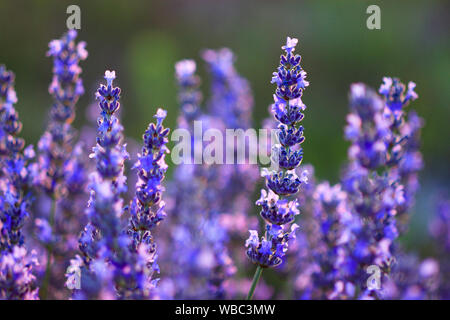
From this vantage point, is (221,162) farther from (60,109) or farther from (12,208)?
(12,208)

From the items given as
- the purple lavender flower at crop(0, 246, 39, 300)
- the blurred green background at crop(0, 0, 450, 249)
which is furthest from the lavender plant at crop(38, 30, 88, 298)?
the blurred green background at crop(0, 0, 450, 249)

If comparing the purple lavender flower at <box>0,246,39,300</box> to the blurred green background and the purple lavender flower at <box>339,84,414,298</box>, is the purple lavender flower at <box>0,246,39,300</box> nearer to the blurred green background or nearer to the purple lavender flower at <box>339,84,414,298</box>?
the purple lavender flower at <box>339,84,414,298</box>

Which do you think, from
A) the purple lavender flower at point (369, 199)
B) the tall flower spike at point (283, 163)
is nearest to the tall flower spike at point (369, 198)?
the purple lavender flower at point (369, 199)

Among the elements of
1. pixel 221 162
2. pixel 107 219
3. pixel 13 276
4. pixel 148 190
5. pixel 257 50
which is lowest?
pixel 13 276

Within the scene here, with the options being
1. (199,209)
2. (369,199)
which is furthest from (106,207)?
(199,209)

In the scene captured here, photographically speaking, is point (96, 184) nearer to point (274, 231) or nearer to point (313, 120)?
point (274, 231)
